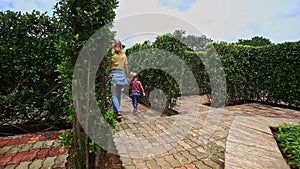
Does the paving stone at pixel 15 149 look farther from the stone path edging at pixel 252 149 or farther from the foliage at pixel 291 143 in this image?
the foliage at pixel 291 143

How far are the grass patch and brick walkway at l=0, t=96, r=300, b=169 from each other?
14cm

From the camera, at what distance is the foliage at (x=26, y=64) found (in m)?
2.90

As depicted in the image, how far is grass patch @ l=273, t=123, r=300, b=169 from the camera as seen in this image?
77.9 inches

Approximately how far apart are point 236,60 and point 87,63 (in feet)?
18.8

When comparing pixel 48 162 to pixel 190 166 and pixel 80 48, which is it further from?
pixel 190 166

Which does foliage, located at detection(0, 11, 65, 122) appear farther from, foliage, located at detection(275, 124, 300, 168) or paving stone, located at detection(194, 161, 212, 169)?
foliage, located at detection(275, 124, 300, 168)

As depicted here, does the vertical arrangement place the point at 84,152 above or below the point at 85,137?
below

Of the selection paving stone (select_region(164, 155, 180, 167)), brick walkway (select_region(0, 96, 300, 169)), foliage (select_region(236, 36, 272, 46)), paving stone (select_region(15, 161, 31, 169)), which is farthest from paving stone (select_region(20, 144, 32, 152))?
foliage (select_region(236, 36, 272, 46))

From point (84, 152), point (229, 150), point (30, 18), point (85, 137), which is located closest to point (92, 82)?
point (85, 137)

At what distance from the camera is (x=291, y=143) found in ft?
7.68

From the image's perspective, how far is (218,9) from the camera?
526 cm

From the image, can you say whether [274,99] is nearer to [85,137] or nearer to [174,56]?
[174,56]

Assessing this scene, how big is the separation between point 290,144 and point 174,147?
157 cm

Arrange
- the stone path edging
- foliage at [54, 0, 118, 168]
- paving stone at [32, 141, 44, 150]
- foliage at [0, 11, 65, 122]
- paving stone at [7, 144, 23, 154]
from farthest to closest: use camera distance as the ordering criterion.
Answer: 1. foliage at [0, 11, 65, 122]
2. paving stone at [32, 141, 44, 150]
3. paving stone at [7, 144, 23, 154]
4. the stone path edging
5. foliage at [54, 0, 118, 168]
